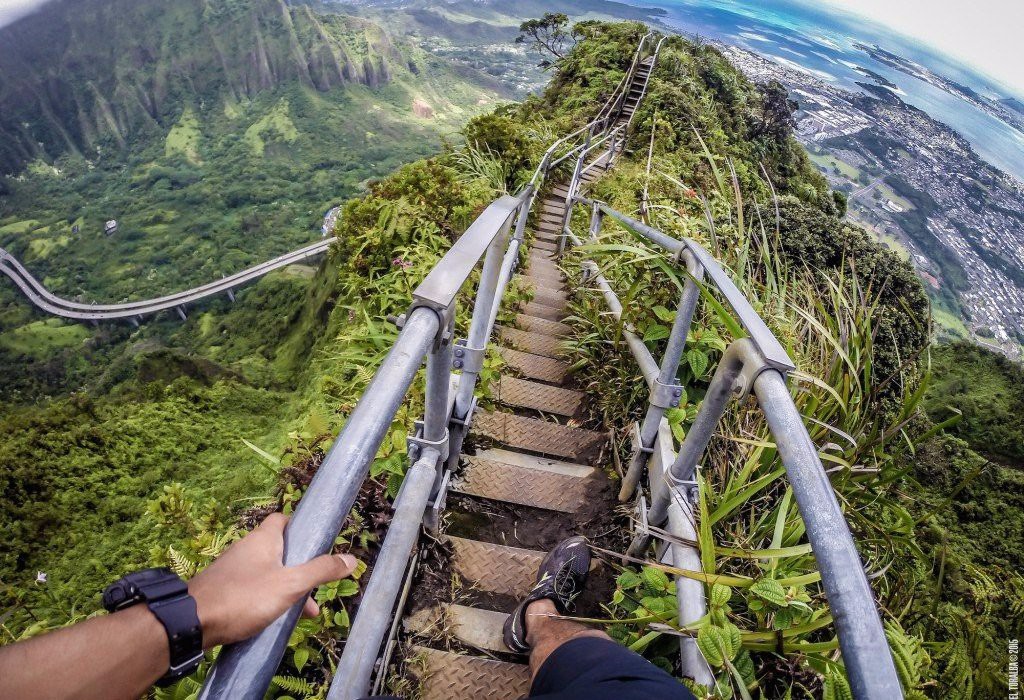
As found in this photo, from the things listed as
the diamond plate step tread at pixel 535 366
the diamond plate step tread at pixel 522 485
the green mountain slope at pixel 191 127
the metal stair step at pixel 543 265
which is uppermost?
the diamond plate step tread at pixel 522 485

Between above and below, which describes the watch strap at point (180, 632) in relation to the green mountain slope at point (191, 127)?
above

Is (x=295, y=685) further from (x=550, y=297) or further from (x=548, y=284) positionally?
(x=548, y=284)

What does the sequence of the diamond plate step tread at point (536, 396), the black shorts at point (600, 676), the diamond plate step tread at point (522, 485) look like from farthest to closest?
the diamond plate step tread at point (536, 396)
the diamond plate step tread at point (522, 485)
the black shorts at point (600, 676)

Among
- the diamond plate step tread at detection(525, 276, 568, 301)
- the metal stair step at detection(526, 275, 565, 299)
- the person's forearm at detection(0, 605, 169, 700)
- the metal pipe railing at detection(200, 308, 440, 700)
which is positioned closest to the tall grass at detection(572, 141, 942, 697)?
the metal pipe railing at detection(200, 308, 440, 700)

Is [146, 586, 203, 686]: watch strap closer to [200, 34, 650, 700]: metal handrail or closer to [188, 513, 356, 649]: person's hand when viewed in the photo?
[188, 513, 356, 649]: person's hand

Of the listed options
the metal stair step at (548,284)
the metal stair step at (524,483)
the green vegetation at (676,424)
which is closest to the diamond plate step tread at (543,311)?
the green vegetation at (676,424)

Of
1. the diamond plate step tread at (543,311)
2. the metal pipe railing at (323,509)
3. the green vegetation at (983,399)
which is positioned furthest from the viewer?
the green vegetation at (983,399)

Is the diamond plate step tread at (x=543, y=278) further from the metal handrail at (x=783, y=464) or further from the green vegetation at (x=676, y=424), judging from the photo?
the metal handrail at (x=783, y=464)
